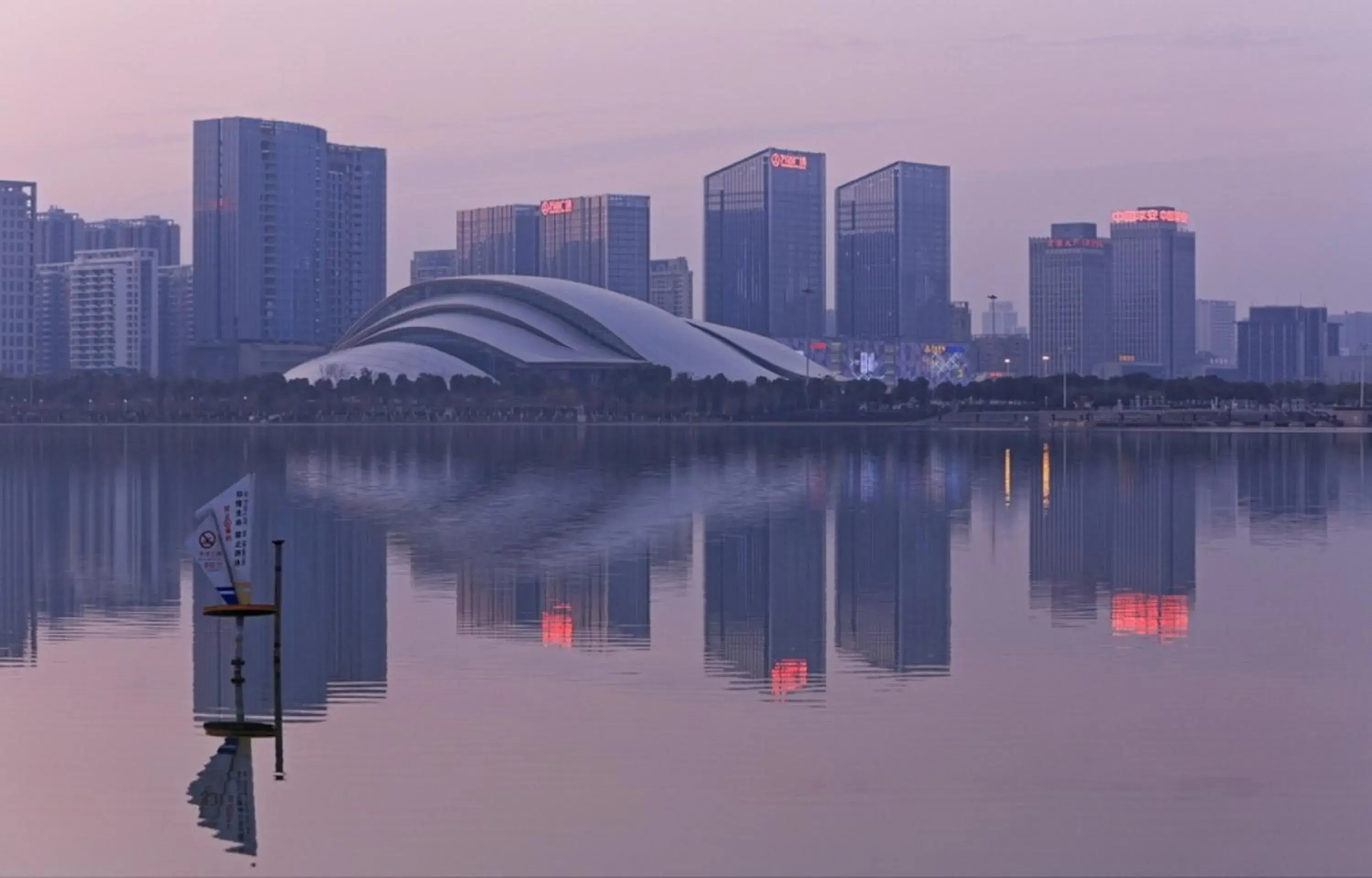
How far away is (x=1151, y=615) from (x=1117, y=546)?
994cm

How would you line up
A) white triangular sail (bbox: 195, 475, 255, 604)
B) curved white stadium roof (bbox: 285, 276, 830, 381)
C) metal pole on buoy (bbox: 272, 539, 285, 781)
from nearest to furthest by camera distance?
metal pole on buoy (bbox: 272, 539, 285, 781), white triangular sail (bbox: 195, 475, 255, 604), curved white stadium roof (bbox: 285, 276, 830, 381)

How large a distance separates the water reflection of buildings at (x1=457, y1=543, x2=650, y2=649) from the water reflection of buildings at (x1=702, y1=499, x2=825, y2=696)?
1.05 metres

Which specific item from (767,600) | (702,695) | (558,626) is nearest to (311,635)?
(558,626)

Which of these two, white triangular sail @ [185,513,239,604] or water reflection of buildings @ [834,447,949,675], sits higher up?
white triangular sail @ [185,513,239,604]

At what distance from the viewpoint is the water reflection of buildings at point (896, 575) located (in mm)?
23000

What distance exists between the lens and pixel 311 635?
78.4 feet

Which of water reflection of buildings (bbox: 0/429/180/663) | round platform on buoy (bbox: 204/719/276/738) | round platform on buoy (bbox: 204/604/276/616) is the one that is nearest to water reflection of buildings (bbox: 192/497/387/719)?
round platform on buoy (bbox: 204/719/276/738)

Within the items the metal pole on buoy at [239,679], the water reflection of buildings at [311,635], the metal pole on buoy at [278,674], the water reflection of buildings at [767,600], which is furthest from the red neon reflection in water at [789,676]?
the metal pole on buoy at [239,679]

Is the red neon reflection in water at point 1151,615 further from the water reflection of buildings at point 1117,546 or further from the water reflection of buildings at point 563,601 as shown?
the water reflection of buildings at point 563,601

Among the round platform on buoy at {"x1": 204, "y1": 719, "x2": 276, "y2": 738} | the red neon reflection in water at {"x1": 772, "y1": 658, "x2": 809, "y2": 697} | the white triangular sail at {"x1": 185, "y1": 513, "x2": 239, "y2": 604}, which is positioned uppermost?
the white triangular sail at {"x1": 185, "y1": 513, "x2": 239, "y2": 604}

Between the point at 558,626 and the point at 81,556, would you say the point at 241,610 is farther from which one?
the point at 81,556

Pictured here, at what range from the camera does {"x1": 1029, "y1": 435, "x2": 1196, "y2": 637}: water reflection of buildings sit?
26.9m

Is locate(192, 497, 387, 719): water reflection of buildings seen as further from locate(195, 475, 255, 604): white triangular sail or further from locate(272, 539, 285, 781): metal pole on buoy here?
locate(195, 475, 255, 604): white triangular sail

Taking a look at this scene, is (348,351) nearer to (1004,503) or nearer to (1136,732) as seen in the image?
(1004,503)
